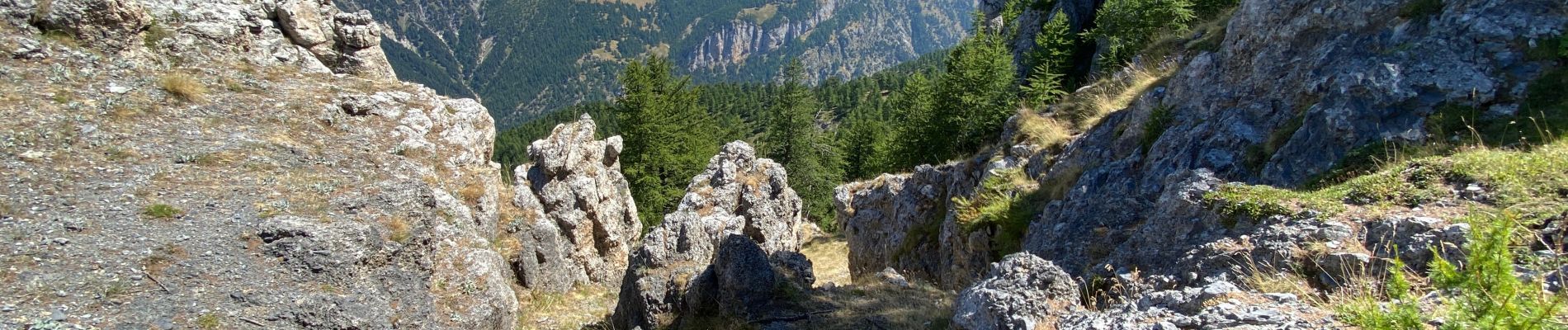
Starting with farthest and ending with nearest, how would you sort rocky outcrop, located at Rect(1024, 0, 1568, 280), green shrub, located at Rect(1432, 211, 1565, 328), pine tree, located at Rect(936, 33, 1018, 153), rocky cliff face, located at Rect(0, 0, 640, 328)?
pine tree, located at Rect(936, 33, 1018, 153), rocky cliff face, located at Rect(0, 0, 640, 328), rocky outcrop, located at Rect(1024, 0, 1568, 280), green shrub, located at Rect(1432, 211, 1565, 328)

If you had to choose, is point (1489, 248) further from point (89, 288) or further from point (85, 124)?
point (85, 124)

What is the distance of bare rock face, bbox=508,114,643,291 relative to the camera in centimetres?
1844

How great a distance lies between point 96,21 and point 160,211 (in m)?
6.36

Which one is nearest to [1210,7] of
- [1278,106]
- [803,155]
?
[1278,106]

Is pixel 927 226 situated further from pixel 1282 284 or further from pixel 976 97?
Answer: pixel 1282 284

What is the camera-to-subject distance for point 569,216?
20.5m

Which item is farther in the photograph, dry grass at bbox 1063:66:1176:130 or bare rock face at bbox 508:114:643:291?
bare rock face at bbox 508:114:643:291

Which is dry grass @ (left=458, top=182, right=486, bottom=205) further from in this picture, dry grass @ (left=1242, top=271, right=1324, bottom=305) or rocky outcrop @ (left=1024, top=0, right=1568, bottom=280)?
dry grass @ (left=1242, top=271, right=1324, bottom=305)

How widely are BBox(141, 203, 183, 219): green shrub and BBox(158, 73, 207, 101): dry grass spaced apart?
372 centimetres

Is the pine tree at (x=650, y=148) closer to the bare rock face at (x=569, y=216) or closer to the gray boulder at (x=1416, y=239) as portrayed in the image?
the bare rock face at (x=569, y=216)

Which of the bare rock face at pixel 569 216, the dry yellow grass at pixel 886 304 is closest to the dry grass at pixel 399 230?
A: the bare rock face at pixel 569 216

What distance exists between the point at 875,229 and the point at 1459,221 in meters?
13.9

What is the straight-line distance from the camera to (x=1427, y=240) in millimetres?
4664

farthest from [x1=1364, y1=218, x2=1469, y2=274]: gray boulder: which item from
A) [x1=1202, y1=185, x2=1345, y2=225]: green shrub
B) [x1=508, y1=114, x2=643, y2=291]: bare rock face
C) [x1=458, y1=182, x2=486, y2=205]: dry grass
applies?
[x1=508, y1=114, x2=643, y2=291]: bare rock face
